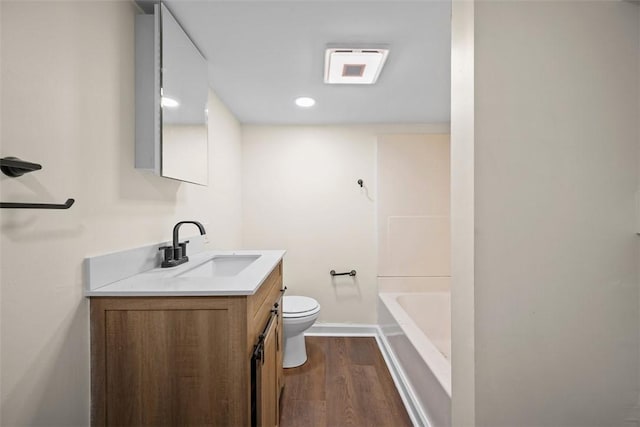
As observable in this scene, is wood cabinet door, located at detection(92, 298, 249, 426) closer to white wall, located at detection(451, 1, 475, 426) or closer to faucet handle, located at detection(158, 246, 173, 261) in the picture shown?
faucet handle, located at detection(158, 246, 173, 261)

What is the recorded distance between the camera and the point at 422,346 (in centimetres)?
176

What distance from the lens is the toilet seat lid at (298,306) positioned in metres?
2.18

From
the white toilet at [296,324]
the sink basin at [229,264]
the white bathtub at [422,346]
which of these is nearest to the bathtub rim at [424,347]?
the white bathtub at [422,346]

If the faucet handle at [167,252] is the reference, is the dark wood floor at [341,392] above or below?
below

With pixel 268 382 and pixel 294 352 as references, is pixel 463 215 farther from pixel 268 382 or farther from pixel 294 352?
pixel 294 352

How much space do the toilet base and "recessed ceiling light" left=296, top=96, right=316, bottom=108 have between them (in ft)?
6.15

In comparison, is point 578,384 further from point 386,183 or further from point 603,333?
point 386,183

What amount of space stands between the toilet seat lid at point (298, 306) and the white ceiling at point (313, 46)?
1.65m

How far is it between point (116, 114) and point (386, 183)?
7.65ft

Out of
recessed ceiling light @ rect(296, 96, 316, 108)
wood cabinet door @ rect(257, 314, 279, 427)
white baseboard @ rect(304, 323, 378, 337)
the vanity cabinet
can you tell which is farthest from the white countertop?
white baseboard @ rect(304, 323, 378, 337)

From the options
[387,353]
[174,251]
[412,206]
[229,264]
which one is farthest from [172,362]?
[412,206]

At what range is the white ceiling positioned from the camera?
129cm

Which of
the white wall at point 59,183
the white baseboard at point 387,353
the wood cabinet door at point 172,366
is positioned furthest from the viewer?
the white baseboard at point 387,353

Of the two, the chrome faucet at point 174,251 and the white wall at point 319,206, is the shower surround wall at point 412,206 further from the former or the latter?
A: the chrome faucet at point 174,251
